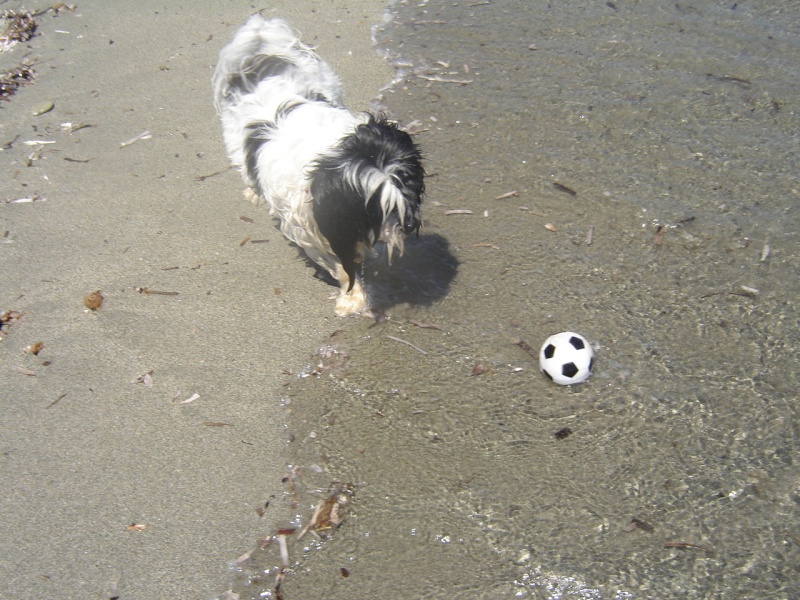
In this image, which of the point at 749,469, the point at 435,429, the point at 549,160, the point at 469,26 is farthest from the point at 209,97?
the point at 749,469

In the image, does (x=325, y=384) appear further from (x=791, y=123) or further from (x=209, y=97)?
(x=791, y=123)

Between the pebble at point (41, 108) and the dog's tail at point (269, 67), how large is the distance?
6.28ft

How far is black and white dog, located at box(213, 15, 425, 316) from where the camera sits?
3.08 m

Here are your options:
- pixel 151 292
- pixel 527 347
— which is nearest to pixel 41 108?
pixel 151 292

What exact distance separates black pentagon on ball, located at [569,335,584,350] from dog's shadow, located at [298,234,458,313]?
835 millimetres

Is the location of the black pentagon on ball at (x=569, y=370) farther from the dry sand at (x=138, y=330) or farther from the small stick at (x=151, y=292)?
the small stick at (x=151, y=292)

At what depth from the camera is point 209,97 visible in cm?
568

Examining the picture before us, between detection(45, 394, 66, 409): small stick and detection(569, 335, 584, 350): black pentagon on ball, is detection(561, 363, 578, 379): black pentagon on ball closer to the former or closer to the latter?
detection(569, 335, 584, 350): black pentagon on ball

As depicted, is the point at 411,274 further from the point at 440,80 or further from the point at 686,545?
the point at 440,80

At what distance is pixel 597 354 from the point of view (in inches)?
134

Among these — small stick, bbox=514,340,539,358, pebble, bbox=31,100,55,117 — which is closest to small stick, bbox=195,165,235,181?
pebble, bbox=31,100,55,117

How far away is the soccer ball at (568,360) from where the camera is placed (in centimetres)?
324

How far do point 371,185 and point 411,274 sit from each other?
110 cm

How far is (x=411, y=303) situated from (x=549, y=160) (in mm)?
1569
